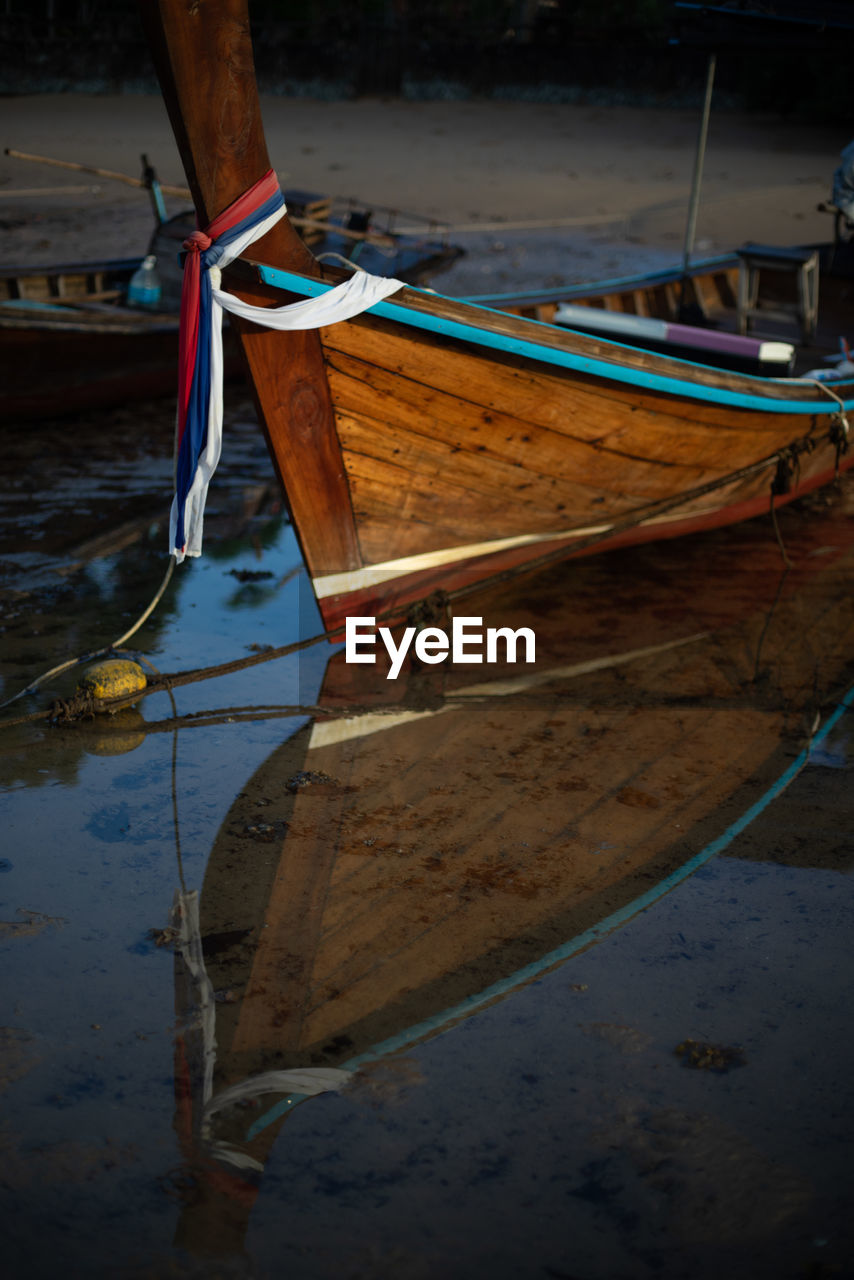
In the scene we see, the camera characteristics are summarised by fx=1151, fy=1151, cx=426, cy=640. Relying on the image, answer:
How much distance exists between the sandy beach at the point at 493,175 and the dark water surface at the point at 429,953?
8.23 m

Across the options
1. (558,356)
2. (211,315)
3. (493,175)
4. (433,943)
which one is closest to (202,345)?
(211,315)

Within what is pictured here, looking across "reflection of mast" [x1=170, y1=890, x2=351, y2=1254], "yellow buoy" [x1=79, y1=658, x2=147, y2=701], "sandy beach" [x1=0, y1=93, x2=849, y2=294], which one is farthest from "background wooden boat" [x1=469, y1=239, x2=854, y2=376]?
"reflection of mast" [x1=170, y1=890, x2=351, y2=1254]

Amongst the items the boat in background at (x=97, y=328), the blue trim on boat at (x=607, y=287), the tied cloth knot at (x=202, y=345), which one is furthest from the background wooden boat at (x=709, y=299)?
the tied cloth knot at (x=202, y=345)

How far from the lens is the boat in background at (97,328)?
7738mm

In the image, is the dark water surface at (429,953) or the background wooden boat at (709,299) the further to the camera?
the background wooden boat at (709,299)

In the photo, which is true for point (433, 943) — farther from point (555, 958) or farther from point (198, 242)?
point (198, 242)

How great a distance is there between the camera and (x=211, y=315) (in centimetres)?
427

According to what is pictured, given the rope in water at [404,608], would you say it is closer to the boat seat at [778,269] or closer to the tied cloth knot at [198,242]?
the tied cloth knot at [198,242]

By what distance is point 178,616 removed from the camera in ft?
18.4

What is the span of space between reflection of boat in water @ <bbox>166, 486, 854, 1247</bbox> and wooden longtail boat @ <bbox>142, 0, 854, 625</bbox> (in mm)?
468

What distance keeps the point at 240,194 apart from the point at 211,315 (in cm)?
44

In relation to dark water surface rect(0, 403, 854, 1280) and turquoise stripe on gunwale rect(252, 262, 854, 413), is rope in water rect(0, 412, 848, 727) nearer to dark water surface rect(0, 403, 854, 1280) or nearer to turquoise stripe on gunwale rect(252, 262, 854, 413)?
dark water surface rect(0, 403, 854, 1280)

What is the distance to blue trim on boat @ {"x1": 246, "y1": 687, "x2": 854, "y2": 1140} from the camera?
295 cm

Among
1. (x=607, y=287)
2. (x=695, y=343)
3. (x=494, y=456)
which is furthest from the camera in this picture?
(x=607, y=287)
